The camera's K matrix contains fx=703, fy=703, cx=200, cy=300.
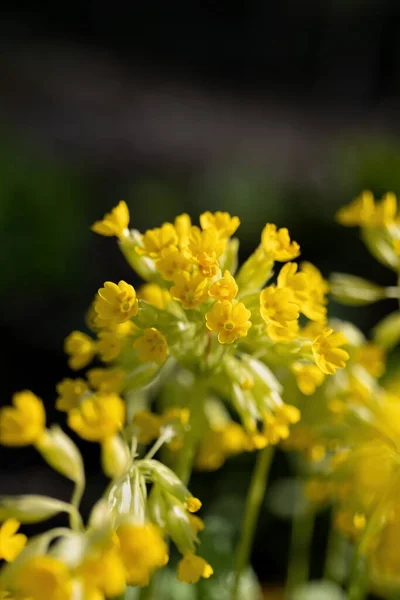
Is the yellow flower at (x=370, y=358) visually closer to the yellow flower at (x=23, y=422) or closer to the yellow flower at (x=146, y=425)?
the yellow flower at (x=146, y=425)

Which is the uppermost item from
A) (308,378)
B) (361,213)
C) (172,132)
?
(361,213)

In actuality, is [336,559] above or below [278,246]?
below

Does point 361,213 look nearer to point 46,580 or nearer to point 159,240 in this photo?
point 159,240

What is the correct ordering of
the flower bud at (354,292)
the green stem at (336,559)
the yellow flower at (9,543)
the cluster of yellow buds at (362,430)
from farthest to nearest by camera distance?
the green stem at (336,559), the flower bud at (354,292), the cluster of yellow buds at (362,430), the yellow flower at (9,543)

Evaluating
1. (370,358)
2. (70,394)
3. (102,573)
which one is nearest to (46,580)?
(102,573)

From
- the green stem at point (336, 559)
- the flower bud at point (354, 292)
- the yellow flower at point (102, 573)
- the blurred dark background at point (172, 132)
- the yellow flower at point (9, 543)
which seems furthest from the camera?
the blurred dark background at point (172, 132)

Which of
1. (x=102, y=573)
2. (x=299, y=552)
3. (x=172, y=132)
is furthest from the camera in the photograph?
(x=172, y=132)

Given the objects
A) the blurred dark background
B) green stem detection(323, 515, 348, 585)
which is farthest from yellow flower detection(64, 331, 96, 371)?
the blurred dark background

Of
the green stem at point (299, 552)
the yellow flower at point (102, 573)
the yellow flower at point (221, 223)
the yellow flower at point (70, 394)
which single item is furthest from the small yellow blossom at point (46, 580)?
the green stem at point (299, 552)
